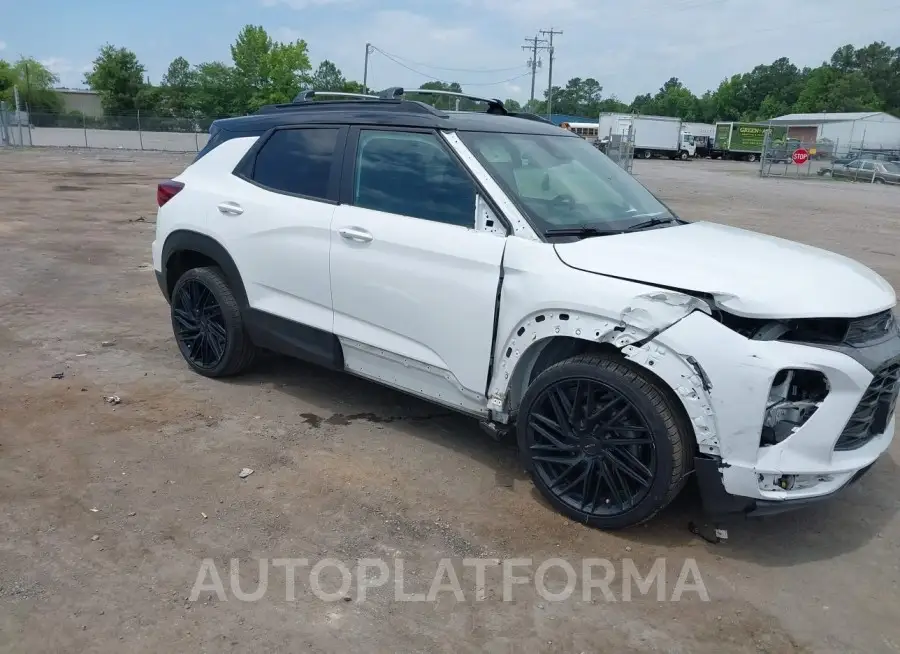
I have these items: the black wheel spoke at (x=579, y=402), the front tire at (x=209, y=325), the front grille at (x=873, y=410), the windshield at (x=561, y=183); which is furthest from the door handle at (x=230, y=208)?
→ the front grille at (x=873, y=410)

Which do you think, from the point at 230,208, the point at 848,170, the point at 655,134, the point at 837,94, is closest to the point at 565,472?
the point at 230,208

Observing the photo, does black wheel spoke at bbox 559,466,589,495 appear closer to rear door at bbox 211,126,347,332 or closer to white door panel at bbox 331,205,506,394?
white door panel at bbox 331,205,506,394

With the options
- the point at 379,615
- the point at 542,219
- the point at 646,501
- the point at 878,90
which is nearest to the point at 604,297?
the point at 542,219

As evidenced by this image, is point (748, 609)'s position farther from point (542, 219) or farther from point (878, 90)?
point (878, 90)

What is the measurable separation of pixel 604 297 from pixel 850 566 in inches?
64.9

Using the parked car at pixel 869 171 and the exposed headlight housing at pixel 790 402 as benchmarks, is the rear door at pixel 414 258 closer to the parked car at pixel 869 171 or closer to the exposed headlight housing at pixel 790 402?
the exposed headlight housing at pixel 790 402

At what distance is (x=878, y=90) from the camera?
98.9 metres

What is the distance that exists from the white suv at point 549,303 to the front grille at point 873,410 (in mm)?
13

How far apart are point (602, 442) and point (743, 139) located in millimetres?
63525

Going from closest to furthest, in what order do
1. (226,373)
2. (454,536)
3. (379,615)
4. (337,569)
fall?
(379,615)
(337,569)
(454,536)
(226,373)

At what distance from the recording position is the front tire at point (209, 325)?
198 inches

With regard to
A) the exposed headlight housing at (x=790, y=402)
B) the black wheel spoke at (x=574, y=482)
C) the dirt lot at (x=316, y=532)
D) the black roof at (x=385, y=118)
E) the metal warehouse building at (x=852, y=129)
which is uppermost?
the metal warehouse building at (x=852, y=129)

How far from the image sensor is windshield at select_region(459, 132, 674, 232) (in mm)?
3836

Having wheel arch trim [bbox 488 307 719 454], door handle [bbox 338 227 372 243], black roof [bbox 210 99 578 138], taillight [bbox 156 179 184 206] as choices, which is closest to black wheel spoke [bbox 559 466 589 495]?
wheel arch trim [bbox 488 307 719 454]
